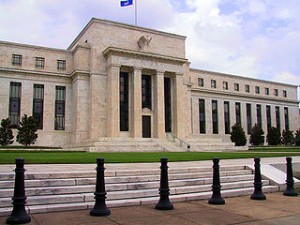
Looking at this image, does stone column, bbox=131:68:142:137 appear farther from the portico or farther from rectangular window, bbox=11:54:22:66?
rectangular window, bbox=11:54:22:66

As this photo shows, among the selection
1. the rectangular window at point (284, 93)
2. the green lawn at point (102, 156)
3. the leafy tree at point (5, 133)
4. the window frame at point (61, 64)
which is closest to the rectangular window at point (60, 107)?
the window frame at point (61, 64)

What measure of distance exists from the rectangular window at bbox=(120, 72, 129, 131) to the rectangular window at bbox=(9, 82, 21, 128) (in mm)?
14110

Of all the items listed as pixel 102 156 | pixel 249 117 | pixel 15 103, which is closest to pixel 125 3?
pixel 15 103

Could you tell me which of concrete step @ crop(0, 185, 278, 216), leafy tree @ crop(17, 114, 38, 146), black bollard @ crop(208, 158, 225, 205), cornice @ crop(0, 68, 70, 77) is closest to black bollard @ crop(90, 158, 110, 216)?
concrete step @ crop(0, 185, 278, 216)

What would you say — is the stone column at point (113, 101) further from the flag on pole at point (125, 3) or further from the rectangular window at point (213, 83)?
the rectangular window at point (213, 83)

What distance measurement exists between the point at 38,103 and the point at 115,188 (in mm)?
39226

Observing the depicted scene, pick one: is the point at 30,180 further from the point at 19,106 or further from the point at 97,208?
the point at 19,106

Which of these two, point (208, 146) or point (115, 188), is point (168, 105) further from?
point (115, 188)

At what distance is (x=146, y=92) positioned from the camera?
4759 cm

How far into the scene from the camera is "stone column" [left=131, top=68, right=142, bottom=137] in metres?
43.7

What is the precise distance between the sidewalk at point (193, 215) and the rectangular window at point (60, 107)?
39.6m

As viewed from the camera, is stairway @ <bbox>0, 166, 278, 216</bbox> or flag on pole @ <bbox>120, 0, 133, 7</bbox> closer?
stairway @ <bbox>0, 166, 278, 216</bbox>

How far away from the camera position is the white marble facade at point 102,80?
4316 cm

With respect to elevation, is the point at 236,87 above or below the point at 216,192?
above
